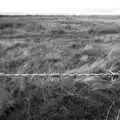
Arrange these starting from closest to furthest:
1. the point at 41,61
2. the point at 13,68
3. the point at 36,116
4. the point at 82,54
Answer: the point at 36,116
the point at 13,68
the point at 41,61
the point at 82,54

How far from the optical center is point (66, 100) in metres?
3.45

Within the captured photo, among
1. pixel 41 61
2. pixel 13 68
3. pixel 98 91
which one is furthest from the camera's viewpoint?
pixel 41 61

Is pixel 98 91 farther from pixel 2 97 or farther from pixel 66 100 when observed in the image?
pixel 2 97

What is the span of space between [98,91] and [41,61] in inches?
95.8

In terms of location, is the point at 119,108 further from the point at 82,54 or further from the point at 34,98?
the point at 82,54

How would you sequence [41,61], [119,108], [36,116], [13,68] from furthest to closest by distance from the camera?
[41,61] → [13,68] → [119,108] → [36,116]

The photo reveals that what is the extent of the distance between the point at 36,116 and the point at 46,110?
0.22m

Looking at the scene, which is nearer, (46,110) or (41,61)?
(46,110)

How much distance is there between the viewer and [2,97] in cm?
324

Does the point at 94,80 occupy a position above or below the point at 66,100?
above

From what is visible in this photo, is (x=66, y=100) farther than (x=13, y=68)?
No

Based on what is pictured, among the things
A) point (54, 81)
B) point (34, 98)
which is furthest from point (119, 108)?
point (34, 98)

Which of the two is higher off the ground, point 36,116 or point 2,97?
point 2,97

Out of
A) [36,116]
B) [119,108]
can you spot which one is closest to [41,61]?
[36,116]
